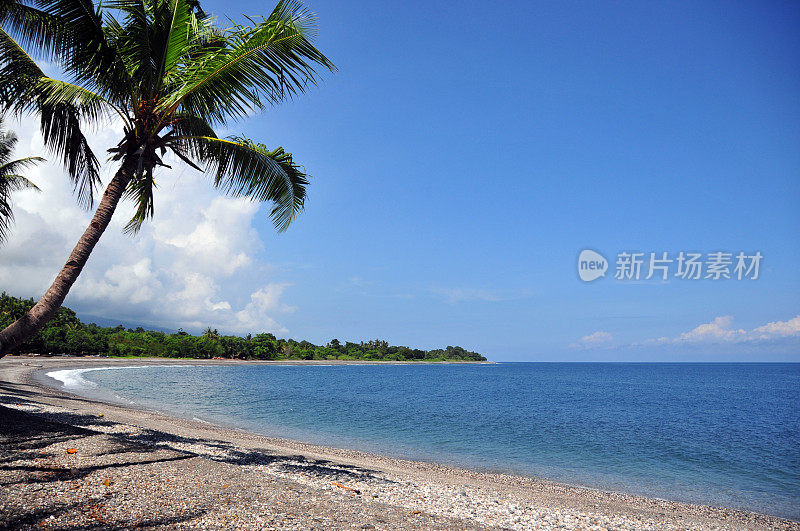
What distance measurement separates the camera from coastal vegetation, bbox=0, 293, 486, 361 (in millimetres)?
69625

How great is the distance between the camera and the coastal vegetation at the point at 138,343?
2741 inches

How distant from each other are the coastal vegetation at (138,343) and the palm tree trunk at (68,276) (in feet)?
95.2

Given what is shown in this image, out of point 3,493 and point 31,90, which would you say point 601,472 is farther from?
point 31,90

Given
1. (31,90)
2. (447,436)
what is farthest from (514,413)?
(31,90)

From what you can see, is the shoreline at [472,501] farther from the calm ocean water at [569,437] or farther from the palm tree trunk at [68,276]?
the palm tree trunk at [68,276]

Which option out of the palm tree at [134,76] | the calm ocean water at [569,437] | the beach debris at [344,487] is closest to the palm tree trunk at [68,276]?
the palm tree at [134,76]

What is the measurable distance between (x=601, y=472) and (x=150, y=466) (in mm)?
17006

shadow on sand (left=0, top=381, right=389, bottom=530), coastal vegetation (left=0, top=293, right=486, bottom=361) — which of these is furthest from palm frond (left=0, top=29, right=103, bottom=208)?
coastal vegetation (left=0, top=293, right=486, bottom=361)

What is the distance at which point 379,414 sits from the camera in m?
32.8

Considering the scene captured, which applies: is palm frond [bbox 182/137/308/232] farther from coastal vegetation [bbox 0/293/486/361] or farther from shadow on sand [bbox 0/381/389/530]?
coastal vegetation [bbox 0/293/486/361]

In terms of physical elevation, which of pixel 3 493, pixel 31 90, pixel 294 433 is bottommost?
pixel 294 433

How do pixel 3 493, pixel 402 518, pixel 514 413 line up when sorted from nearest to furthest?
pixel 3 493 → pixel 402 518 → pixel 514 413

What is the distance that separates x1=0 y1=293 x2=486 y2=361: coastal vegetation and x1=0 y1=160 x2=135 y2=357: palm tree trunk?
29005mm

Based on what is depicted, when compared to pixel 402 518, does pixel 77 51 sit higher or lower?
higher
